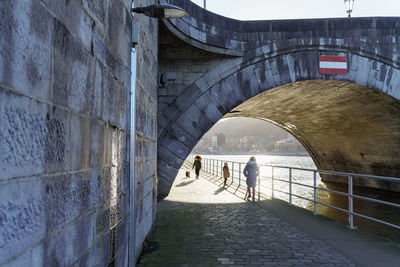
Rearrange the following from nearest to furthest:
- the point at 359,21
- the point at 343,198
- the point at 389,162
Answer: the point at 359,21
the point at 343,198
the point at 389,162

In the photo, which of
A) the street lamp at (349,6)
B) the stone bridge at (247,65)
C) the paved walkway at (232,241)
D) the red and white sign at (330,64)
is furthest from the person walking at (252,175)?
the street lamp at (349,6)

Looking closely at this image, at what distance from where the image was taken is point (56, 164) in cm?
155

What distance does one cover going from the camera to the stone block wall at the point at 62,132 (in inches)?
46.9

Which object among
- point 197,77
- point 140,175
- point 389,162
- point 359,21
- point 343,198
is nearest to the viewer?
point 140,175

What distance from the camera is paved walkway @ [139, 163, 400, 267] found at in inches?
149

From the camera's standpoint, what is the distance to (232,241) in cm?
459

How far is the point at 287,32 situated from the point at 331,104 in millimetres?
4930

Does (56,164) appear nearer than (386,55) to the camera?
Yes

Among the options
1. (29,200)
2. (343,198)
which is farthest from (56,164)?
(343,198)

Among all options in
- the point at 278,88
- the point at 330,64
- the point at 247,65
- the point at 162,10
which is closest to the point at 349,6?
the point at 330,64

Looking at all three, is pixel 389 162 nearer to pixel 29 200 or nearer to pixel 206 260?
pixel 206 260

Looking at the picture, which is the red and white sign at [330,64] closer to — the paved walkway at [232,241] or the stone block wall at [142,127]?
the paved walkway at [232,241]

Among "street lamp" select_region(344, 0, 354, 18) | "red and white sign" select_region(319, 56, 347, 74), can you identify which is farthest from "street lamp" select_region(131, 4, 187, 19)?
"street lamp" select_region(344, 0, 354, 18)

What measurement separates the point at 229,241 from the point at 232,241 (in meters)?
0.05
